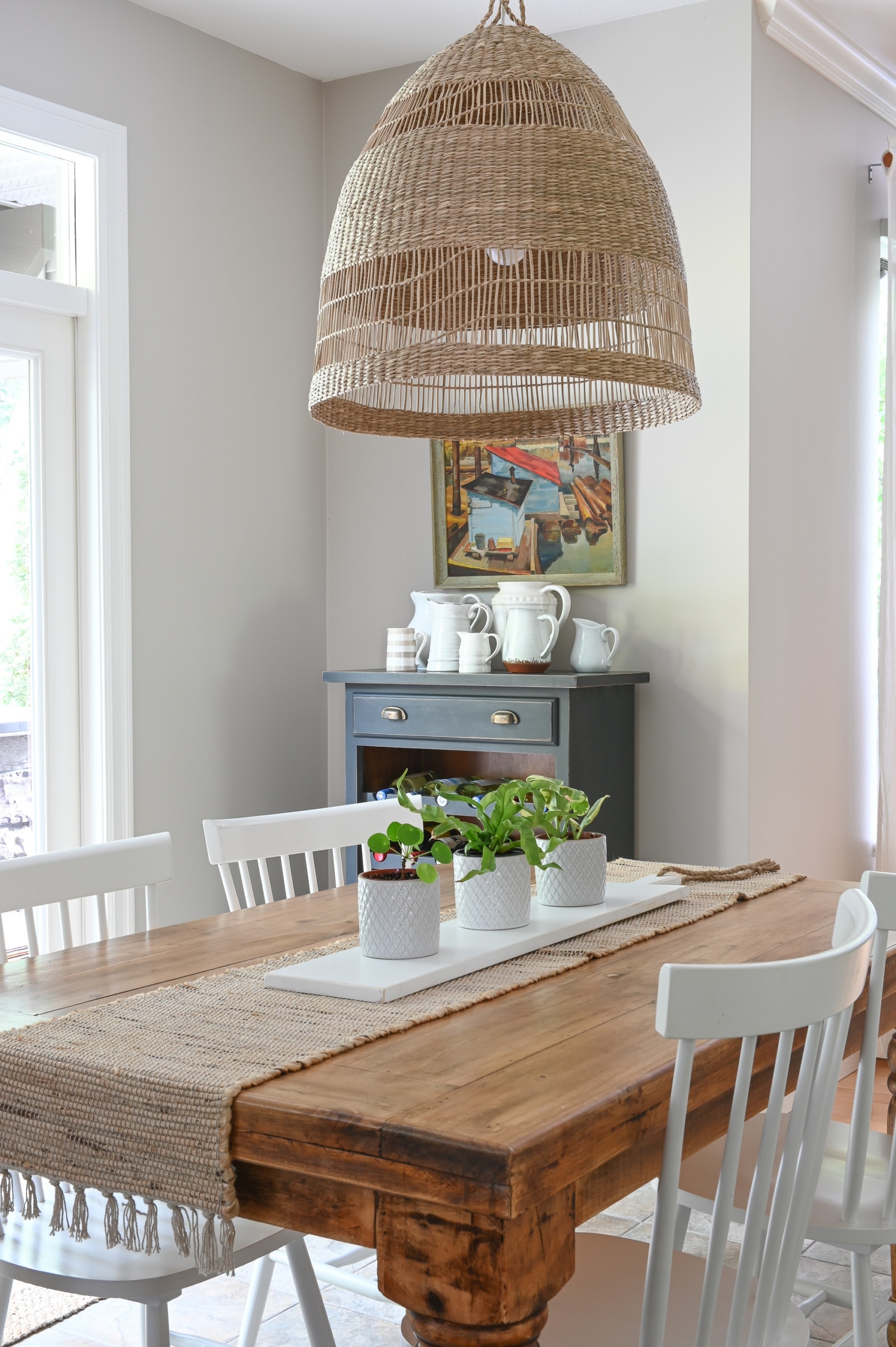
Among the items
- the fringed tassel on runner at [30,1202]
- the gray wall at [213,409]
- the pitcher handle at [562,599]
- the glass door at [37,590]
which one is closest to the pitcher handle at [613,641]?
the pitcher handle at [562,599]

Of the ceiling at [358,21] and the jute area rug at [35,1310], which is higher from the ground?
the ceiling at [358,21]

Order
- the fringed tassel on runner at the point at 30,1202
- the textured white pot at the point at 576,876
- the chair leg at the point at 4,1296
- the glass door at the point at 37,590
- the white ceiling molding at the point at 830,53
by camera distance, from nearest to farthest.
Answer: the fringed tassel on runner at the point at 30,1202
the chair leg at the point at 4,1296
the textured white pot at the point at 576,876
the glass door at the point at 37,590
the white ceiling molding at the point at 830,53

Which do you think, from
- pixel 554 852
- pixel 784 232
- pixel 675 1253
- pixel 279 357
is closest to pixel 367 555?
pixel 279 357

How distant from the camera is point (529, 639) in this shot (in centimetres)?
346

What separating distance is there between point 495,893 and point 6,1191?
0.73m

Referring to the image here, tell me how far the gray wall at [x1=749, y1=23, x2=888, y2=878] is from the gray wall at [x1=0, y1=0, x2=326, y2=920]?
1347 millimetres

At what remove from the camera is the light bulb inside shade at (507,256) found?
169 cm

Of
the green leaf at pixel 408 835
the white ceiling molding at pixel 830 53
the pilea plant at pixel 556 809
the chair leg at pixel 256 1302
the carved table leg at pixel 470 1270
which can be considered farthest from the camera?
the white ceiling molding at pixel 830 53

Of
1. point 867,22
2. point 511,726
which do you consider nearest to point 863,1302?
point 511,726

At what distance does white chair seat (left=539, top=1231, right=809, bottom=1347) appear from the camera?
1.44 metres

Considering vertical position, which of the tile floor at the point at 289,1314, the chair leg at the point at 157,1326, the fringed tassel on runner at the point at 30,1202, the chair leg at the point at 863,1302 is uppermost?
the fringed tassel on runner at the point at 30,1202

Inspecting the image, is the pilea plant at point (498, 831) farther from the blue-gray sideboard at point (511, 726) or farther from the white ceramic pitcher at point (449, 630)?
the white ceramic pitcher at point (449, 630)

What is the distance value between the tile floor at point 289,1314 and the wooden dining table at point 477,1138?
3.50 ft

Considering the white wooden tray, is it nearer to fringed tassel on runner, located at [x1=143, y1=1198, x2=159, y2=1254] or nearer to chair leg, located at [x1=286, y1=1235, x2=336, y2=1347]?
fringed tassel on runner, located at [x1=143, y1=1198, x2=159, y2=1254]
